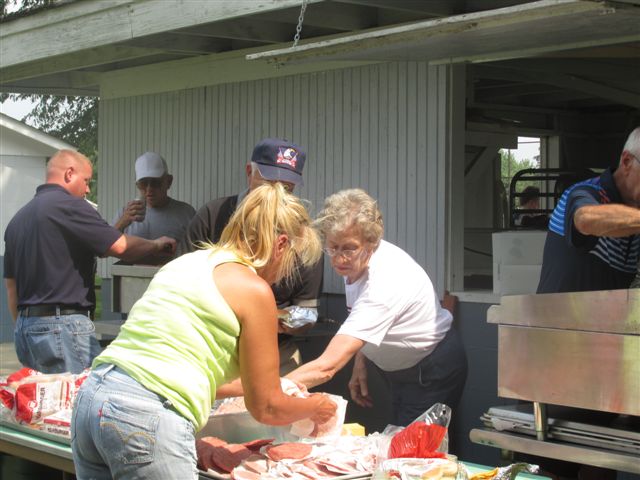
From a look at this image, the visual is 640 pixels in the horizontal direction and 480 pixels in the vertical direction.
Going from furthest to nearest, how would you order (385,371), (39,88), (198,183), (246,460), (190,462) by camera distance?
(39,88)
(198,183)
(385,371)
(246,460)
(190,462)

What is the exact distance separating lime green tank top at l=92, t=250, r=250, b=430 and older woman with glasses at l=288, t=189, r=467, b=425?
851 millimetres

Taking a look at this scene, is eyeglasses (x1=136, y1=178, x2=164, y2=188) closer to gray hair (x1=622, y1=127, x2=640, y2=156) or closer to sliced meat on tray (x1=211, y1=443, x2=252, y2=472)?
sliced meat on tray (x1=211, y1=443, x2=252, y2=472)

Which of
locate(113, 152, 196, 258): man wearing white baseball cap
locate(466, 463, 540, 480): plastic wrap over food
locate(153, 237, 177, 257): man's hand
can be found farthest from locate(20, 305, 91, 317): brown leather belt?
locate(466, 463, 540, 480): plastic wrap over food

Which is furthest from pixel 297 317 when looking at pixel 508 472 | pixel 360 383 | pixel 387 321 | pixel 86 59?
pixel 86 59

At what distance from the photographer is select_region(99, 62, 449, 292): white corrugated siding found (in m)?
5.71

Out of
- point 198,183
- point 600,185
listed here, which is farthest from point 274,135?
point 600,185

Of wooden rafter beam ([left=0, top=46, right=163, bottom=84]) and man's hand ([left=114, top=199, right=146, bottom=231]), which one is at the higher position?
wooden rafter beam ([left=0, top=46, right=163, bottom=84])

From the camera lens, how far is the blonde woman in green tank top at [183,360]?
9.12 ft

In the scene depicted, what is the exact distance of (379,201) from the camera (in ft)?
19.7

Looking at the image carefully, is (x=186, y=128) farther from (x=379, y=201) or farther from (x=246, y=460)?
(x=246, y=460)

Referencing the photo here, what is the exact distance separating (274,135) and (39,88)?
142 inches

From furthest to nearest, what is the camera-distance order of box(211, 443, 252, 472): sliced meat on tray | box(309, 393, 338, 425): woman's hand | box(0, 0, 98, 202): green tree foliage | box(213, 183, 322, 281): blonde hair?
1. box(0, 0, 98, 202): green tree foliage
2. box(309, 393, 338, 425): woman's hand
3. box(211, 443, 252, 472): sliced meat on tray
4. box(213, 183, 322, 281): blonde hair

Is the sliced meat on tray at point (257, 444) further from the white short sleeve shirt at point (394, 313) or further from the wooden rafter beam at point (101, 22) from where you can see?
the wooden rafter beam at point (101, 22)

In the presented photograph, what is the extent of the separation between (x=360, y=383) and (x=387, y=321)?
2.79 ft
